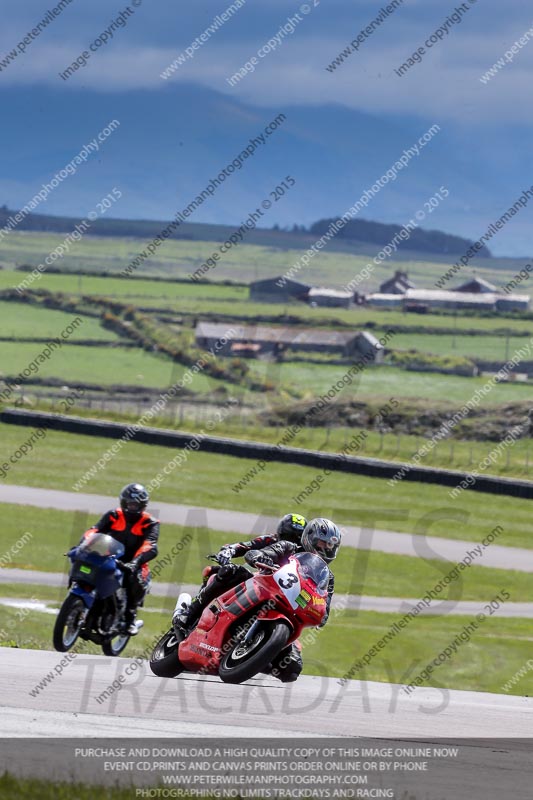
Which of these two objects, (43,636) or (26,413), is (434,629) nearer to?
(43,636)

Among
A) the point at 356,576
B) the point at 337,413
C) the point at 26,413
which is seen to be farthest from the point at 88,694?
the point at 337,413

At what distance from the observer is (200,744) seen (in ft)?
30.1

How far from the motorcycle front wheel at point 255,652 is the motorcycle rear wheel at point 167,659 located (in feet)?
3.19

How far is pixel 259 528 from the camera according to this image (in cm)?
3491

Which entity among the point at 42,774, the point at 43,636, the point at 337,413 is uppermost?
the point at 337,413

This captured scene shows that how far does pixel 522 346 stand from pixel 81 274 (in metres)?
62.5

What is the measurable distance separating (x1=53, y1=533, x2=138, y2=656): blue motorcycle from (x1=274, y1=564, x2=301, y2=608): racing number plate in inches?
159

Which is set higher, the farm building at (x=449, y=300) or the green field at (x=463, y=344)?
the farm building at (x=449, y=300)

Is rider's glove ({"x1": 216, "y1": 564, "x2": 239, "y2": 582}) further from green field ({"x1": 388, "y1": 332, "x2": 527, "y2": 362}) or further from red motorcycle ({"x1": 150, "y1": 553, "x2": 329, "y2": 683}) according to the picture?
green field ({"x1": 388, "y1": 332, "x2": 527, "y2": 362})

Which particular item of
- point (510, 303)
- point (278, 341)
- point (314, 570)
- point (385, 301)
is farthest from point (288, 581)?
point (510, 303)

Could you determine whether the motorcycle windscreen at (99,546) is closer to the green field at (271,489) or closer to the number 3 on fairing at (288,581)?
the number 3 on fairing at (288,581)

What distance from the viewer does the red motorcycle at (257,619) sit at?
10.7m

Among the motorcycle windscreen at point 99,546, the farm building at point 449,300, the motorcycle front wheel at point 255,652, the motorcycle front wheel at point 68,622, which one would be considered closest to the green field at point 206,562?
the motorcycle front wheel at point 68,622

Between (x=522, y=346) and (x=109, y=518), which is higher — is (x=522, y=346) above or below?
above
